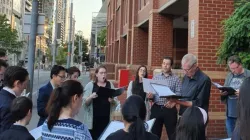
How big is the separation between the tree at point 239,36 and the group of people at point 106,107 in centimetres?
75

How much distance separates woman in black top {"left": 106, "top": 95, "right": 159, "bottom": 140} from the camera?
2910 millimetres

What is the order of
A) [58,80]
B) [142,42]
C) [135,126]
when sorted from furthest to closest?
1. [142,42]
2. [58,80]
3. [135,126]

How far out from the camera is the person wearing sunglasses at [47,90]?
5.31 meters

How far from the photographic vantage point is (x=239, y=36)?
6746 mm

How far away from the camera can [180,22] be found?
58.0 ft

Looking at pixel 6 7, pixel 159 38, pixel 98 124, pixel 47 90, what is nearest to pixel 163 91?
pixel 98 124

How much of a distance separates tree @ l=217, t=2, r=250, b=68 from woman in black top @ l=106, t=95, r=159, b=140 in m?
4.25

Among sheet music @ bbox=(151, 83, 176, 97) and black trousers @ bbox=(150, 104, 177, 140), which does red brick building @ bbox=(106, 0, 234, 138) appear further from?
sheet music @ bbox=(151, 83, 176, 97)

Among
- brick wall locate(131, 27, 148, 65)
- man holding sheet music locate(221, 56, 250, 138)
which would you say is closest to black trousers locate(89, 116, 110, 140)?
man holding sheet music locate(221, 56, 250, 138)

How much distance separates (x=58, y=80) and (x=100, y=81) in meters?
0.85

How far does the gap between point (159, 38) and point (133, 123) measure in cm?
1133

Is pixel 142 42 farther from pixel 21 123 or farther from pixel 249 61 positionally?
pixel 21 123

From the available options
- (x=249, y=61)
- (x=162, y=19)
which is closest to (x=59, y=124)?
(x=249, y=61)

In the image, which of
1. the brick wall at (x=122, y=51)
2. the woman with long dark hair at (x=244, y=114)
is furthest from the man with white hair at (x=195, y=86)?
the brick wall at (x=122, y=51)
